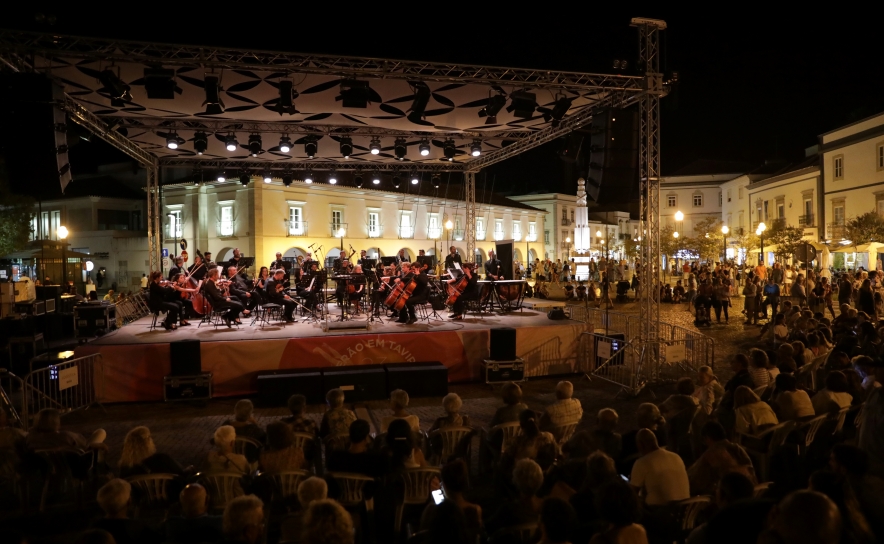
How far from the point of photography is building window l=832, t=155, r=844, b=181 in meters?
33.4

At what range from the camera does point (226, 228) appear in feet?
114

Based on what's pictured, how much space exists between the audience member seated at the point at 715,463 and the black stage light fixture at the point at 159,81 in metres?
9.74

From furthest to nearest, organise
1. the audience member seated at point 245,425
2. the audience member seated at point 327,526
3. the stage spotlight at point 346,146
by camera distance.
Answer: the stage spotlight at point 346,146
the audience member seated at point 245,425
the audience member seated at point 327,526

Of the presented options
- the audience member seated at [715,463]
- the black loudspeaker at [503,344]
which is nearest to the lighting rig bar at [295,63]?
the black loudspeaker at [503,344]

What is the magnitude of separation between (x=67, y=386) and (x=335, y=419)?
538 cm

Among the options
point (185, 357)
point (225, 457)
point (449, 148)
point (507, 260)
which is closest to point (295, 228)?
point (507, 260)

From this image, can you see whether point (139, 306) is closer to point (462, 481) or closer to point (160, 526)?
point (160, 526)

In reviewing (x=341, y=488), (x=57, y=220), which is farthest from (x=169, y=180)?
(x=341, y=488)

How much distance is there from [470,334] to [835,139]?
32688mm

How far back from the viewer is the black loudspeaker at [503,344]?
1118cm

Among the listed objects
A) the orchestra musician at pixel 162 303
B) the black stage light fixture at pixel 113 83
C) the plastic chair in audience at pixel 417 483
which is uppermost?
the black stage light fixture at pixel 113 83

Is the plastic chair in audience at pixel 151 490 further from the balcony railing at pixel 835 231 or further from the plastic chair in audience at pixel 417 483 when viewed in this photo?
the balcony railing at pixel 835 231

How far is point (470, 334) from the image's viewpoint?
458 inches

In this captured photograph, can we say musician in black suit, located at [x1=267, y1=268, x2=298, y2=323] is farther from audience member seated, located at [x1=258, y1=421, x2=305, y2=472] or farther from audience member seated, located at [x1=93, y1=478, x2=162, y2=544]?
audience member seated, located at [x1=93, y1=478, x2=162, y2=544]
